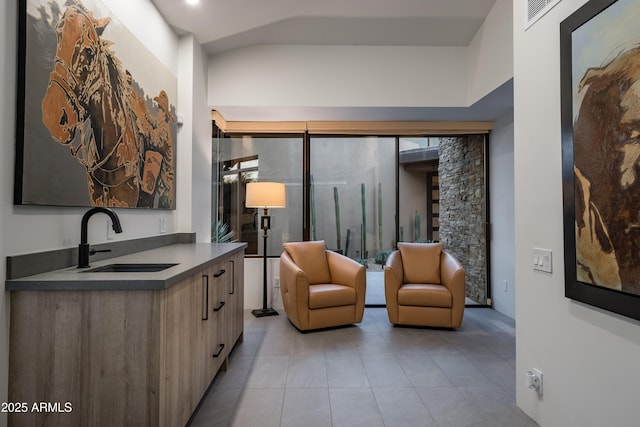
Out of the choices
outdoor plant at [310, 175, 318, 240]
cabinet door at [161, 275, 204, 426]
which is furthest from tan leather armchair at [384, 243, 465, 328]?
cabinet door at [161, 275, 204, 426]

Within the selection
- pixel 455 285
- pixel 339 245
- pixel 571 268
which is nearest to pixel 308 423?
pixel 571 268

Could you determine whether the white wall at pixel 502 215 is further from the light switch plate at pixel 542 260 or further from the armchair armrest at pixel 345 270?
the light switch plate at pixel 542 260

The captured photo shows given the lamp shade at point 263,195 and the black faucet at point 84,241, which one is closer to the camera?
the black faucet at point 84,241

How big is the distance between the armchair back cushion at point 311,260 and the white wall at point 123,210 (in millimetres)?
996

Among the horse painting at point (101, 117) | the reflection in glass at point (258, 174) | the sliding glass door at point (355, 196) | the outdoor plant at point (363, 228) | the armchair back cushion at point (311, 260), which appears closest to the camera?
the horse painting at point (101, 117)

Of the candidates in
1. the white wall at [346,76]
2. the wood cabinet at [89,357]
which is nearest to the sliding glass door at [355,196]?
the white wall at [346,76]

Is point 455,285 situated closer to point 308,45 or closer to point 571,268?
point 571,268

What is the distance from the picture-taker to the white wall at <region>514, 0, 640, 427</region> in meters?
1.49

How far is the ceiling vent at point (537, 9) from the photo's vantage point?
1879 millimetres

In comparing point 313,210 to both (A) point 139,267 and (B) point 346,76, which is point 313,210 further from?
(A) point 139,267

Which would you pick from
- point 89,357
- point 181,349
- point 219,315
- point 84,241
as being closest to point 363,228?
point 219,315

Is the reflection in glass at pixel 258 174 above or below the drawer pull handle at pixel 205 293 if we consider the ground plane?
above

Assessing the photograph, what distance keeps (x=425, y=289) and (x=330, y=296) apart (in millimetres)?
1017

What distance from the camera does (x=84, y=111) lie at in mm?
1897
